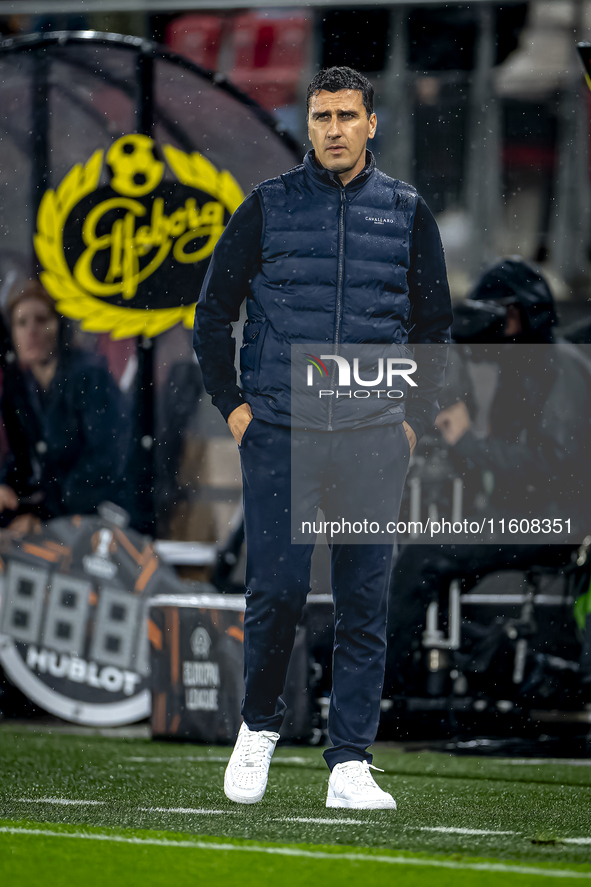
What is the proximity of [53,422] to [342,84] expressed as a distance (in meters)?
2.14

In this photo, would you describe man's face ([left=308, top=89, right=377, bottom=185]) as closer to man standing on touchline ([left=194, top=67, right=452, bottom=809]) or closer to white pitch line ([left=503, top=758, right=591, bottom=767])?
man standing on touchline ([left=194, top=67, right=452, bottom=809])

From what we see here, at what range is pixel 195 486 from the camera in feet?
15.7

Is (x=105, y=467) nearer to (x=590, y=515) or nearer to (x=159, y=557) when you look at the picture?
(x=159, y=557)

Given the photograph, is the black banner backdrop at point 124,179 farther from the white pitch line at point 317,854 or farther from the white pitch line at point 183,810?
the white pitch line at point 317,854

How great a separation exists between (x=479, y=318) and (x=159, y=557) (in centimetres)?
159

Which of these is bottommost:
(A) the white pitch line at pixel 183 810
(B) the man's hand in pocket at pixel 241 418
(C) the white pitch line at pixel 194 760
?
(C) the white pitch line at pixel 194 760

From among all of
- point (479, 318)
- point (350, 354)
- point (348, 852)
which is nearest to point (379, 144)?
point (479, 318)

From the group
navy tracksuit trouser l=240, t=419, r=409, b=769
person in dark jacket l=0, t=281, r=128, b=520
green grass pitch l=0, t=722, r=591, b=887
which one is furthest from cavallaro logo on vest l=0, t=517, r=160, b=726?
navy tracksuit trouser l=240, t=419, r=409, b=769

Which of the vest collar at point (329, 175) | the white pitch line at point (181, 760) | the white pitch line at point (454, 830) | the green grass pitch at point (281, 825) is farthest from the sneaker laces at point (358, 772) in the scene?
the vest collar at point (329, 175)

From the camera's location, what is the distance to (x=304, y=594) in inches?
131

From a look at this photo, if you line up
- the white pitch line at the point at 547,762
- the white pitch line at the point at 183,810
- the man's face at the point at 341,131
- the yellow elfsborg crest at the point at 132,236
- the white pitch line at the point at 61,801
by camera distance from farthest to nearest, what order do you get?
1. the yellow elfsborg crest at the point at 132,236
2. the white pitch line at the point at 547,762
3. the man's face at the point at 341,131
4. the white pitch line at the point at 61,801
5. the white pitch line at the point at 183,810

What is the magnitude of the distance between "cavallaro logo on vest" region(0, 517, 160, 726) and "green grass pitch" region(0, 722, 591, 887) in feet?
1.90

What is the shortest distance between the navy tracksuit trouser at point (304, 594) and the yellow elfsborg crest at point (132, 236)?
1.56 m

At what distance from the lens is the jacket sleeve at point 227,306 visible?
11.2 ft
